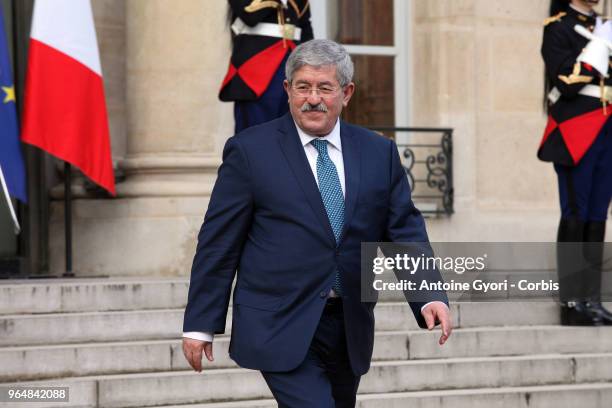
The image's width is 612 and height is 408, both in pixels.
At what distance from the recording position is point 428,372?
7.09 m

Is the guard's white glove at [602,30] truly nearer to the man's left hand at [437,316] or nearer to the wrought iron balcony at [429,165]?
the wrought iron balcony at [429,165]

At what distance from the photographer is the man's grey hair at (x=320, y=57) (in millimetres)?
4289

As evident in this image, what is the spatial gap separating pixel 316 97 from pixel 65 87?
167 inches

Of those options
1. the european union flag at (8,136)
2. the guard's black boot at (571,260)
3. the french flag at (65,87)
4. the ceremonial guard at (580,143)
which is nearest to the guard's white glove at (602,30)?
the ceremonial guard at (580,143)

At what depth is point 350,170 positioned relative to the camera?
4406 mm

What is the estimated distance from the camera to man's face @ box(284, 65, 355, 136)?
4.30m

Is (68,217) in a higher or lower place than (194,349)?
lower

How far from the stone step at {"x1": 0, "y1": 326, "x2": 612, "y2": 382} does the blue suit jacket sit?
99.2 inches

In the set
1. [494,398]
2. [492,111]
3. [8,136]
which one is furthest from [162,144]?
[494,398]

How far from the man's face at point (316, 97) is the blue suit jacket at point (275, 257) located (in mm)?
103

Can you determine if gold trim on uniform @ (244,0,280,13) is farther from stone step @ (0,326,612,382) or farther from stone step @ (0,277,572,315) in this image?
stone step @ (0,326,612,382)

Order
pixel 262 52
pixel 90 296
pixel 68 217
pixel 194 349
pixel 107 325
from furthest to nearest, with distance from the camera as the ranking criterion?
pixel 68 217
pixel 262 52
pixel 90 296
pixel 107 325
pixel 194 349

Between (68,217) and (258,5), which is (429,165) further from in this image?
(258,5)

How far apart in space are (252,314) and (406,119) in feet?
20.3
